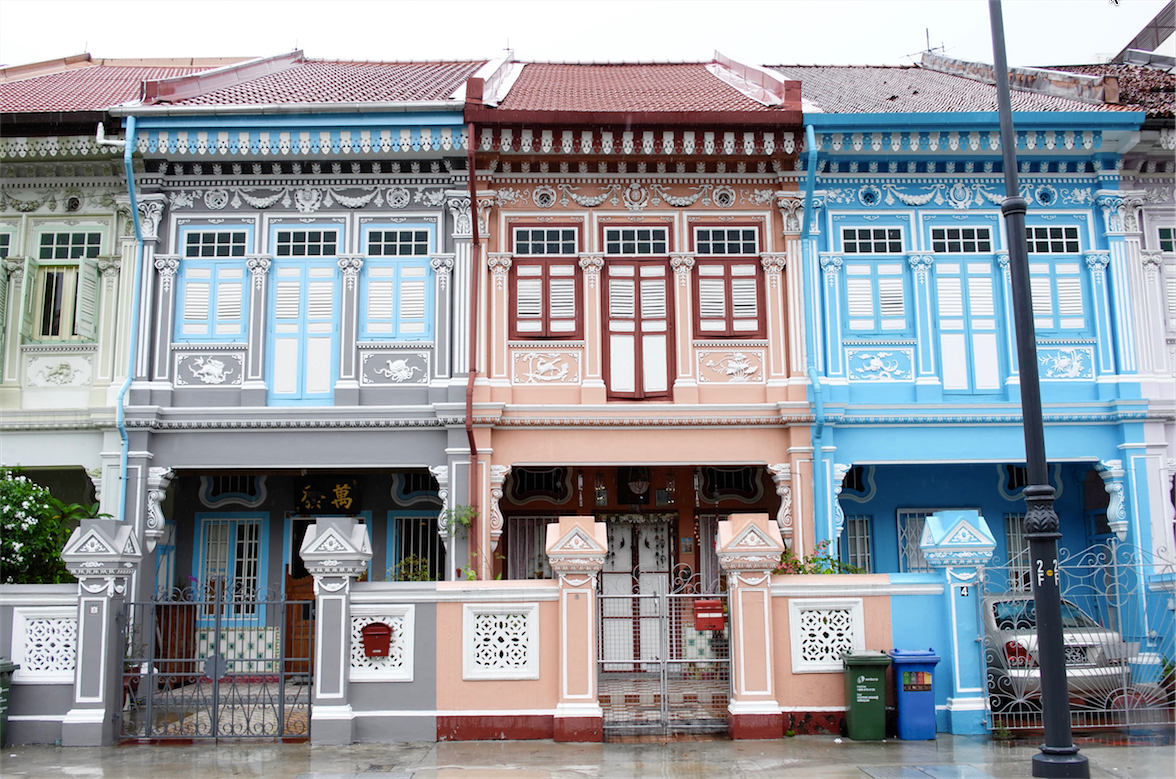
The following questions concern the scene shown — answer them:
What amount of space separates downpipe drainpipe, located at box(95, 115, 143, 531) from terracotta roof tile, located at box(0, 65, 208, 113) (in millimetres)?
685

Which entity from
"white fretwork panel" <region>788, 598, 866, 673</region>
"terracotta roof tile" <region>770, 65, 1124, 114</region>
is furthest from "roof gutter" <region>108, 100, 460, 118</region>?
"white fretwork panel" <region>788, 598, 866, 673</region>

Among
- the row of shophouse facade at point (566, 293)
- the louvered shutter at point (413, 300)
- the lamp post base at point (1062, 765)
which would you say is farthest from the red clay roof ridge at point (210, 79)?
the lamp post base at point (1062, 765)

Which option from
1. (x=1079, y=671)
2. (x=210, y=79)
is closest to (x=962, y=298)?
(x=1079, y=671)

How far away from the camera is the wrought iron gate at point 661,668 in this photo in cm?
1097

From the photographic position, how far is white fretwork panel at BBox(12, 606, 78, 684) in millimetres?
10977

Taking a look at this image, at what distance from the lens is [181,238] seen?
14.9 m

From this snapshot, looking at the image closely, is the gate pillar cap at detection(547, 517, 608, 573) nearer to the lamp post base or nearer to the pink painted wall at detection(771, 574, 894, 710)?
the pink painted wall at detection(771, 574, 894, 710)

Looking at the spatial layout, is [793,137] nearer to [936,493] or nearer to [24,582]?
[936,493]

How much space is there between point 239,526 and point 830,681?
9.74 meters

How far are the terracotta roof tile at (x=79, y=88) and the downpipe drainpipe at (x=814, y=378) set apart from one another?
1006 cm

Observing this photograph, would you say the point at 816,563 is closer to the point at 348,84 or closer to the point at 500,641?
the point at 500,641

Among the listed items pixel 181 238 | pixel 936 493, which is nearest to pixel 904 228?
pixel 936 493

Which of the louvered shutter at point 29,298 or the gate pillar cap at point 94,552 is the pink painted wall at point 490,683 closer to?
the gate pillar cap at point 94,552

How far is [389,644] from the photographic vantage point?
10836 millimetres
